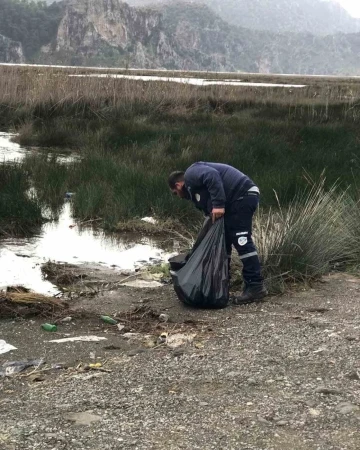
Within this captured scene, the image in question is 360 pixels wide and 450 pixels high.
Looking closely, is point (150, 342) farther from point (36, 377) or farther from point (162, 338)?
point (36, 377)

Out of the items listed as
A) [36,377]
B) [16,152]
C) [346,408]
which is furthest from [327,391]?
[16,152]

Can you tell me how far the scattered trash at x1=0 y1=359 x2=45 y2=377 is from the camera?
426 centimetres

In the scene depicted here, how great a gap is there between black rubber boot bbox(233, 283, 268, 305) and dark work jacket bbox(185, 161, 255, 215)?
77 cm

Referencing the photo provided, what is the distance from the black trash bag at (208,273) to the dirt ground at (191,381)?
0.15m

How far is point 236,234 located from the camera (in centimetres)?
588

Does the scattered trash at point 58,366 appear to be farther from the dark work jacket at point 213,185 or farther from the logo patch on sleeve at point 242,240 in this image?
the logo patch on sleeve at point 242,240

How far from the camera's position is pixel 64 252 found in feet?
27.1

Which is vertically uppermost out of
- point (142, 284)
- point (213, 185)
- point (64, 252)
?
Result: point (213, 185)

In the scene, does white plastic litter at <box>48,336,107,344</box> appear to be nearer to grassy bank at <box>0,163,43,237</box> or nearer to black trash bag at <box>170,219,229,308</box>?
black trash bag at <box>170,219,229,308</box>

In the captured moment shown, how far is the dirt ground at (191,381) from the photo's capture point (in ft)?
10.9

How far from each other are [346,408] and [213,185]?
8.07 feet

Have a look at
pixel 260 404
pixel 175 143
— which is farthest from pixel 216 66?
pixel 260 404

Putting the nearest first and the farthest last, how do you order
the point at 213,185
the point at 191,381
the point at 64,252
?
the point at 191,381, the point at 213,185, the point at 64,252

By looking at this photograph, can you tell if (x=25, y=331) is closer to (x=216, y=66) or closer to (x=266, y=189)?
(x=266, y=189)
